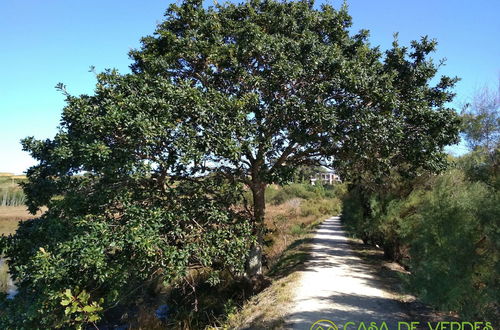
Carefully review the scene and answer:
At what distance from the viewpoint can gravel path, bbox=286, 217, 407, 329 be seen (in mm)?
8742

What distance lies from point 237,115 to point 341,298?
6.14 metres

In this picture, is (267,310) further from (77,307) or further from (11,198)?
(11,198)

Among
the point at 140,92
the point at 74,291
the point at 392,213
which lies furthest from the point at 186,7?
the point at 392,213

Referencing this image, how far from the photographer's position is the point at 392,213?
1495cm

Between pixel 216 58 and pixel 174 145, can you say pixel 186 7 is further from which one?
pixel 174 145

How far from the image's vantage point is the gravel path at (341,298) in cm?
874

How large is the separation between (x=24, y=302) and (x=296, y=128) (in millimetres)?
7938

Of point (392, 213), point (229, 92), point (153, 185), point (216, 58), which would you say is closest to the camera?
point (153, 185)

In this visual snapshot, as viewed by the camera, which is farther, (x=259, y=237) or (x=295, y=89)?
(x=259, y=237)

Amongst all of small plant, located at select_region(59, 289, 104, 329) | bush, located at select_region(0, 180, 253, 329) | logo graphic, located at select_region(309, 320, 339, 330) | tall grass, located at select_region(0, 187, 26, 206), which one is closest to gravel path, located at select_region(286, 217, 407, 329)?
logo graphic, located at select_region(309, 320, 339, 330)

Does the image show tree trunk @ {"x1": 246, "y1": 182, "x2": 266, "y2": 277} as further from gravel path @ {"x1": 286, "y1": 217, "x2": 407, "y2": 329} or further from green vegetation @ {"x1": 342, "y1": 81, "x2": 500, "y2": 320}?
green vegetation @ {"x1": 342, "y1": 81, "x2": 500, "y2": 320}

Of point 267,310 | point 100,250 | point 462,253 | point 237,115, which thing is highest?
point 237,115

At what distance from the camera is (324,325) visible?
822 cm

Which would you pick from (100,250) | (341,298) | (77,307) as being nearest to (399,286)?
(341,298)
